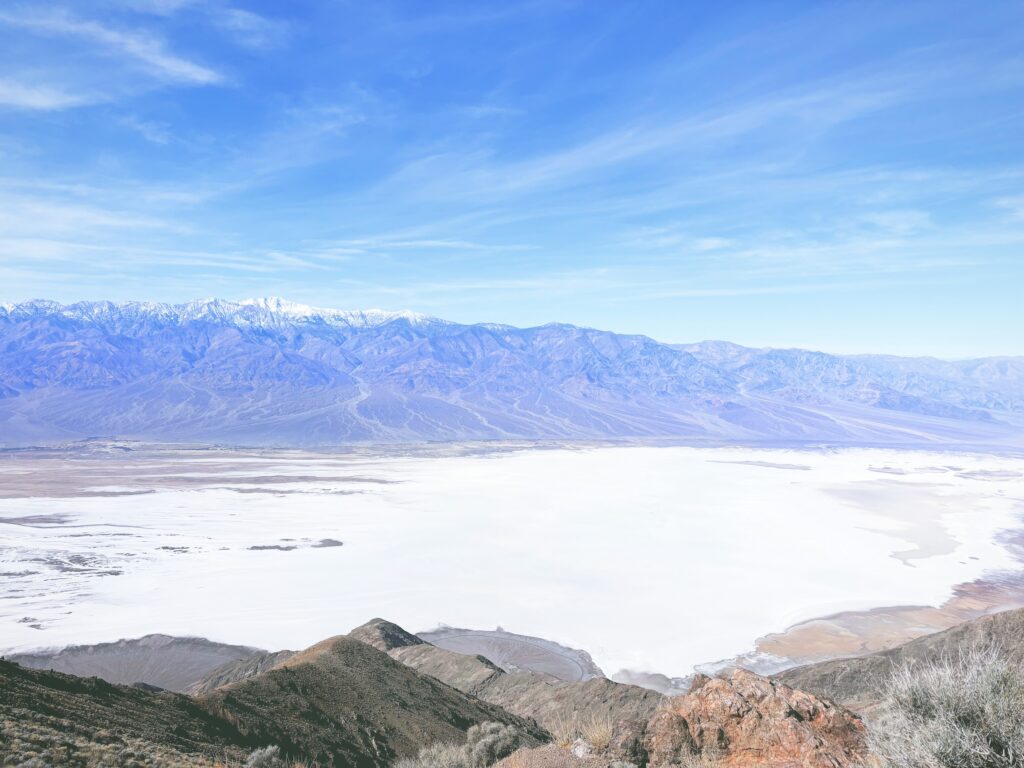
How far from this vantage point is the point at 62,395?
189500 millimetres

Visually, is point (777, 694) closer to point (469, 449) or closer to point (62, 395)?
point (469, 449)

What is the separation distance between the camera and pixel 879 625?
35.0m

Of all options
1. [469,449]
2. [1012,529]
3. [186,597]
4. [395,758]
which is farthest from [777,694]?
[469,449]

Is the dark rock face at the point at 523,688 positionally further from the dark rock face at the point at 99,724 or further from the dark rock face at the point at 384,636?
the dark rock face at the point at 99,724

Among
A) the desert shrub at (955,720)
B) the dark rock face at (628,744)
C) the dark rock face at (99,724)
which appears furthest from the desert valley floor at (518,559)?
the desert shrub at (955,720)

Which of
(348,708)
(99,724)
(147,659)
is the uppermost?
(99,724)

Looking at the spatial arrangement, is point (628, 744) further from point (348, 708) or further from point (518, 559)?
point (518, 559)

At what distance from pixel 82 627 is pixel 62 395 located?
637ft

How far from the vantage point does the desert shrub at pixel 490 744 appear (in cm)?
1214

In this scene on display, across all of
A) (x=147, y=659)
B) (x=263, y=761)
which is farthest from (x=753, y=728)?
(x=147, y=659)

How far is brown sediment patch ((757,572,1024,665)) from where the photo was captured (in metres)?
31.4

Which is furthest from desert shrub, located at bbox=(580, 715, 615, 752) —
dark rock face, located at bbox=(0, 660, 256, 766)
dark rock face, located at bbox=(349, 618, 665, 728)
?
dark rock face, located at bbox=(349, 618, 665, 728)

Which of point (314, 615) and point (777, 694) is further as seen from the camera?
point (314, 615)

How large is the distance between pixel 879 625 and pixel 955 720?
35.6 m
